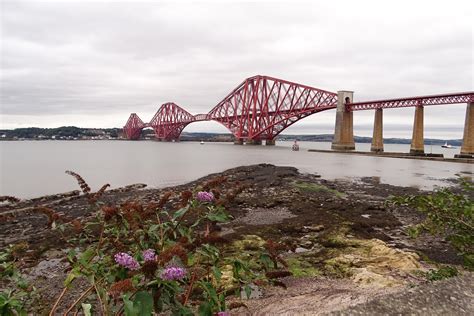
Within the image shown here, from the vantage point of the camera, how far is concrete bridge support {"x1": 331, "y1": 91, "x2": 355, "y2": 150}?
69188mm

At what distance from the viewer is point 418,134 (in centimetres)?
5400

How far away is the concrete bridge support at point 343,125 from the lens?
69.2 m

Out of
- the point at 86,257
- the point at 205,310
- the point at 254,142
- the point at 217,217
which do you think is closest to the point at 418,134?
the point at 254,142

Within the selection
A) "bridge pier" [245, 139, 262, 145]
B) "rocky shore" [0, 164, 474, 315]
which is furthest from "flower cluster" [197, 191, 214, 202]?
"bridge pier" [245, 139, 262, 145]

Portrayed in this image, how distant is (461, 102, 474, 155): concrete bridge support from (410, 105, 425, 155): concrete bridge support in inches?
241

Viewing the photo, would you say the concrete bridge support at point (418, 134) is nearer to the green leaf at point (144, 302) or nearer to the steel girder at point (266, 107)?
the steel girder at point (266, 107)

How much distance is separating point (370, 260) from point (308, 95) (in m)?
82.7

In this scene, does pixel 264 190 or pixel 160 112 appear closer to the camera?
pixel 264 190

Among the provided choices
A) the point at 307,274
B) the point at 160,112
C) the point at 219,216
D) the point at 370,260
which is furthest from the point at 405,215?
the point at 160,112

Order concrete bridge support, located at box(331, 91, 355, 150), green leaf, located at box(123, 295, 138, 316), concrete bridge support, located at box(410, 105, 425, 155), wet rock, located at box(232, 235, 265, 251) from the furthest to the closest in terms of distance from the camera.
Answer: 1. concrete bridge support, located at box(331, 91, 355, 150)
2. concrete bridge support, located at box(410, 105, 425, 155)
3. wet rock, located at box(232, 235, 265, 251)
4. green leaf, located at box(123, 295, 138, 316)

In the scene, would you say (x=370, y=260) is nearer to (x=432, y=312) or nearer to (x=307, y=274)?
(x=307, y=274)

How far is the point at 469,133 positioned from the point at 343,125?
78.7ft

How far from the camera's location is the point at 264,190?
603 inches

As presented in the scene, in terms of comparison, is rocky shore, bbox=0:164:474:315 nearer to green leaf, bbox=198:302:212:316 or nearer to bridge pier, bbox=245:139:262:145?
green leaf, bbox=198:302:212:316
